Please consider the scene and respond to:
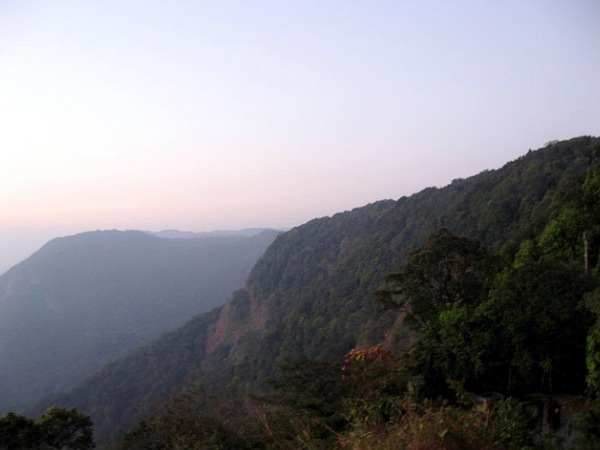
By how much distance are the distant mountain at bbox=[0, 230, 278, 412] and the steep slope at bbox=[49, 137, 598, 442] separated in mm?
22769

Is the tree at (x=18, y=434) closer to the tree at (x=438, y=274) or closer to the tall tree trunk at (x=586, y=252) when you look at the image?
the tree at (x=438, y=274)

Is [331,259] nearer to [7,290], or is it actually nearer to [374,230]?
[374,230]

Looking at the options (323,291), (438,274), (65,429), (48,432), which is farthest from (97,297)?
(438,274)

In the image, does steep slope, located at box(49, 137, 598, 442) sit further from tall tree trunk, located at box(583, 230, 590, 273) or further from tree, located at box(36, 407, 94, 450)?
tree, located at box(36, 407, 94, 450)

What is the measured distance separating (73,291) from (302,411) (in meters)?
109

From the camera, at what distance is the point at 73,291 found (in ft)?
342

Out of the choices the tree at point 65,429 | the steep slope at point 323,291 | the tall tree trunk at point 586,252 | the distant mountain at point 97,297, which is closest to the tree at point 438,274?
the tall tree trunk at point 586,252

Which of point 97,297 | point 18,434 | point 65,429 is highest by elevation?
point 18,434

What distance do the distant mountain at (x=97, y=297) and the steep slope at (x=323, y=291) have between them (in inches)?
896

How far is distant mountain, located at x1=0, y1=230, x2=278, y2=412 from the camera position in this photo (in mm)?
75188

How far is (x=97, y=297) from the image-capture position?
103750 mm

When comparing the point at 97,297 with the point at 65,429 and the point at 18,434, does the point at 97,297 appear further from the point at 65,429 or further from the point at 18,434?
the point at 18,434

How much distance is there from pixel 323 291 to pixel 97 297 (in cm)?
7707

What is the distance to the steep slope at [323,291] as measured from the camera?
91.9 feet
